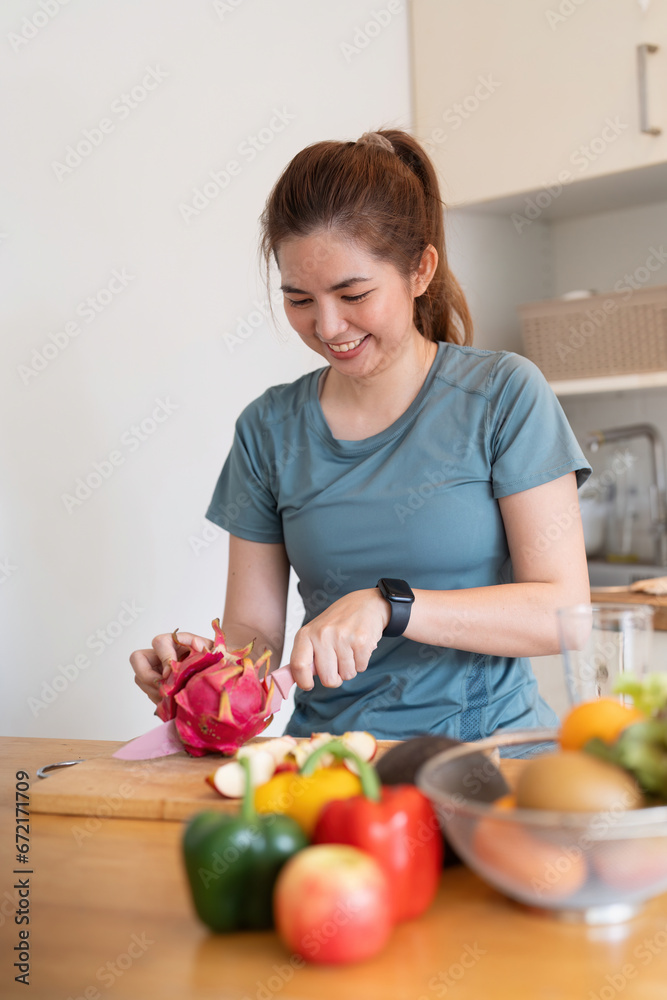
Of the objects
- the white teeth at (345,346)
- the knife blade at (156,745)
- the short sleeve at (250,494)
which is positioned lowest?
the knife blade at (156,745)

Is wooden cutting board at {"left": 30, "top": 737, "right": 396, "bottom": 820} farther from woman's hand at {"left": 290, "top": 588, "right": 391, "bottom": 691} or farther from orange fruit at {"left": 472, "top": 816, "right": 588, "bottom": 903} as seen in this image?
orange fruit at {"left": 472, "top": 816, "right": 588, "bottom": 903}

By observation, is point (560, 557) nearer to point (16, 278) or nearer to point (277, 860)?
point (277, 860)

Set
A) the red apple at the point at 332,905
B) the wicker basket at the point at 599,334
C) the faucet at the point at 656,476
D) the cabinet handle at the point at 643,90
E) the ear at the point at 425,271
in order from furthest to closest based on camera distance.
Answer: the faucet at the point at 656,476
the wicker basket at the point at 599,334
the cabinet handle at the point at 643,90
the ear at the point at 425,271
the red apple at the point at 332,905

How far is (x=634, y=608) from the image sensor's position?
0.72 meters

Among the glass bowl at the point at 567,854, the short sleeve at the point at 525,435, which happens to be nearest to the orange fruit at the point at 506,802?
the glass bowl at the point at 567,854

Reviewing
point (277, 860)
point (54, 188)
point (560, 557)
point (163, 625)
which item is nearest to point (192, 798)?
point (277, 860)

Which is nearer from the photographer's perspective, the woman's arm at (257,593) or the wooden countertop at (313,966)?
the wooden countertop at (313,966)

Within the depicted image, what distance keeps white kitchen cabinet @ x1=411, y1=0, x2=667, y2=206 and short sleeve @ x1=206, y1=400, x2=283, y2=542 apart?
3.10 ft

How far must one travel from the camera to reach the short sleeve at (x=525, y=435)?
1.22 m

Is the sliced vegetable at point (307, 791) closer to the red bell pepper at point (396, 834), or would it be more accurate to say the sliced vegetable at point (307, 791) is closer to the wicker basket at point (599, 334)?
the red bell pepper at point (396, 834)

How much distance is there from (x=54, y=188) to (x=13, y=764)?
1.09 m

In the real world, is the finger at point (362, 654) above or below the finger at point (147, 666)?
above

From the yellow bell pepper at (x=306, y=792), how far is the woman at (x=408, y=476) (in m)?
0.42

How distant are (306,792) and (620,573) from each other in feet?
6.44
